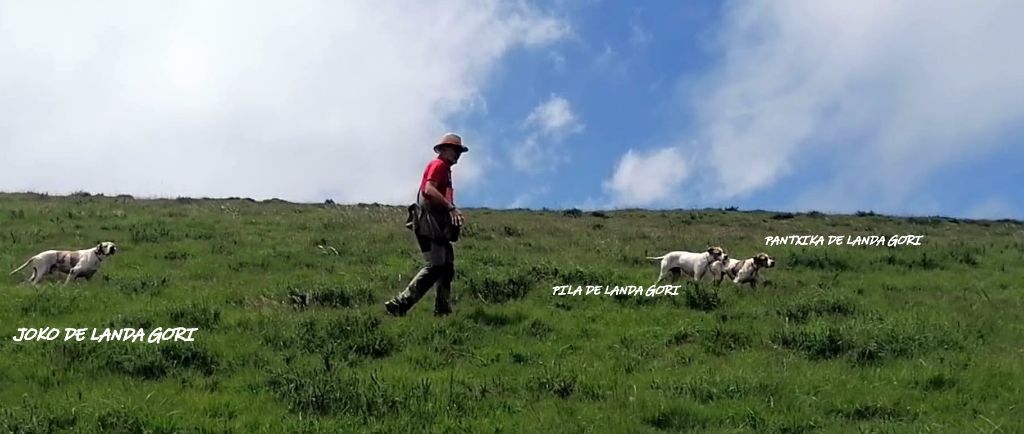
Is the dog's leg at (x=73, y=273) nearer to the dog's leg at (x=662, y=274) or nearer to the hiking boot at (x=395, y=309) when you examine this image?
the hiking boot at (x=395, y=309)

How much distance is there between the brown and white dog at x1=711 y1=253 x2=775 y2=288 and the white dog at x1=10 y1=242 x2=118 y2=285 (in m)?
9.15

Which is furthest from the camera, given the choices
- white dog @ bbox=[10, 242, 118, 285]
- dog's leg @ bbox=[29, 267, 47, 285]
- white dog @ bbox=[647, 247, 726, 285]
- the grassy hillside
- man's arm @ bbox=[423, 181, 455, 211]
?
white dog @ bbox=[647, 247, 726, 285]

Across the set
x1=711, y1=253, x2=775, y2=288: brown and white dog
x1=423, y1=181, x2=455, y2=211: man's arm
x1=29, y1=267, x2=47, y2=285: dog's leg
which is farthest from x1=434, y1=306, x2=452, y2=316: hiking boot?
x1=29, y1=267, x2=47, y2=285: dog's leg

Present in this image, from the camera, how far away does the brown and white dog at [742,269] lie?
13.9 metres

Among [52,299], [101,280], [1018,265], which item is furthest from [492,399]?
[1018,265]

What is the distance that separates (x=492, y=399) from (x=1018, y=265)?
12945 millimetres

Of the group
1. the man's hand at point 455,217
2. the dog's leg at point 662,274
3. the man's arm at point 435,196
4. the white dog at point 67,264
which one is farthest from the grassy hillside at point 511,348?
the man's arm at point 435,196

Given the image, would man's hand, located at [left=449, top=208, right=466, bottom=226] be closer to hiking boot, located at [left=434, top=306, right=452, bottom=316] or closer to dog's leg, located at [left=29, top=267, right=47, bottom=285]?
hiking boot, located at [left=434, top=306, right=452, bottom=316]

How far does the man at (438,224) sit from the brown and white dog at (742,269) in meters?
4.81

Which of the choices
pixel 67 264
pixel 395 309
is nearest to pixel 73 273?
pixel 67 264

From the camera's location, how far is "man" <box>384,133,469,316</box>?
1093 centimetres

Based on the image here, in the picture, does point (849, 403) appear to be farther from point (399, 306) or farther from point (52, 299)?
point (52, 299)

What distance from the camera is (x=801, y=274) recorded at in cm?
1529

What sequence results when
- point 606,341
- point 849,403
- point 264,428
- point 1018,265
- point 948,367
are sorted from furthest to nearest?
point 1018,265, point 606,341, point 948,367, point 849,403, point 264,428
